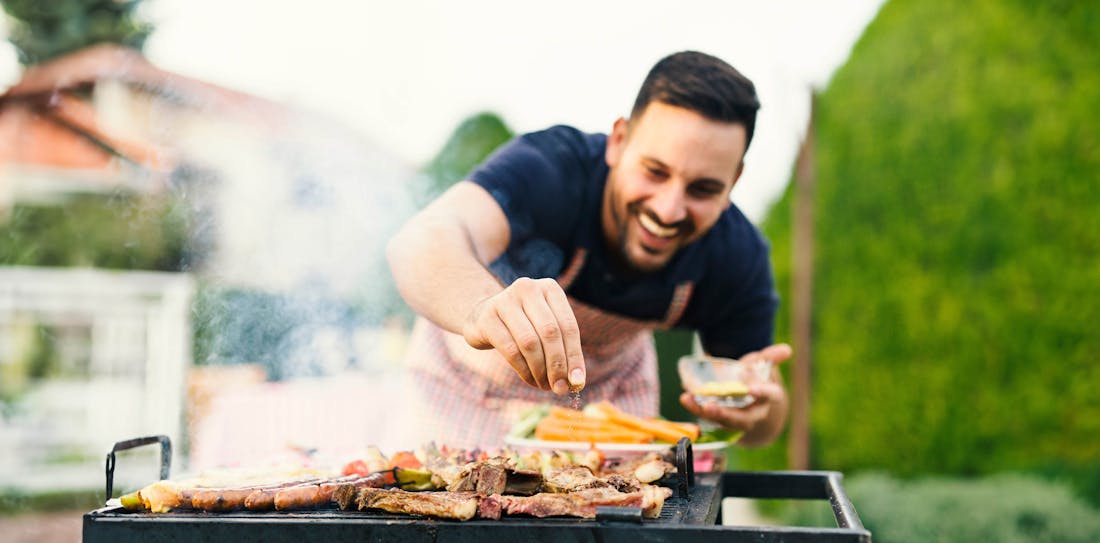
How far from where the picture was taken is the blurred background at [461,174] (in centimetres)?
457

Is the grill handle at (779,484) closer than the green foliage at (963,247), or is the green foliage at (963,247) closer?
the grill handle at (779,484)

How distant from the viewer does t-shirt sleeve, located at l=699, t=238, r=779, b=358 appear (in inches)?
106

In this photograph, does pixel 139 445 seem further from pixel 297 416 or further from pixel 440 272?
pixel 297 416

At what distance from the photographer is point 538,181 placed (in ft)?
7.36

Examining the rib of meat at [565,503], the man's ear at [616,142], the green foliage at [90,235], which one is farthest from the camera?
the green foliage at [90,235]

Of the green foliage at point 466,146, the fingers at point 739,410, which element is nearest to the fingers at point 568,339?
the fingers at point 739,410

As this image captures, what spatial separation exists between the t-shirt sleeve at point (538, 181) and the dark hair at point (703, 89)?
23 centimetres

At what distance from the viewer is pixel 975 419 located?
4.98m

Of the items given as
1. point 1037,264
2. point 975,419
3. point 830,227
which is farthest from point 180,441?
point 1037,264

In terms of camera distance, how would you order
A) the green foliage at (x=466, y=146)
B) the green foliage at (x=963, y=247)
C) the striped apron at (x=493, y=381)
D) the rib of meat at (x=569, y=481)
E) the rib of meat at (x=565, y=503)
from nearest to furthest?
the rib of meat at (x=565, y=503) < the rib of meat at (x=569, y=481) < the striped apron at (x=493, y=381) < the green foliage at (x=963, y=247) < the green foliage at (x=466, y=146)

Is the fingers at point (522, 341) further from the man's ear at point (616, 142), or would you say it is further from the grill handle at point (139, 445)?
the man's ear at point (616, 142)

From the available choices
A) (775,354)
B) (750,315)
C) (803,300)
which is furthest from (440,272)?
(803,300)

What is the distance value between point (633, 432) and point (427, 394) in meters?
1.07

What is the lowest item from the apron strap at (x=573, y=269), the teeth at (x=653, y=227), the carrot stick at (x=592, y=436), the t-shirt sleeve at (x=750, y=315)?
the carrot stick at (x=592, y=436)
